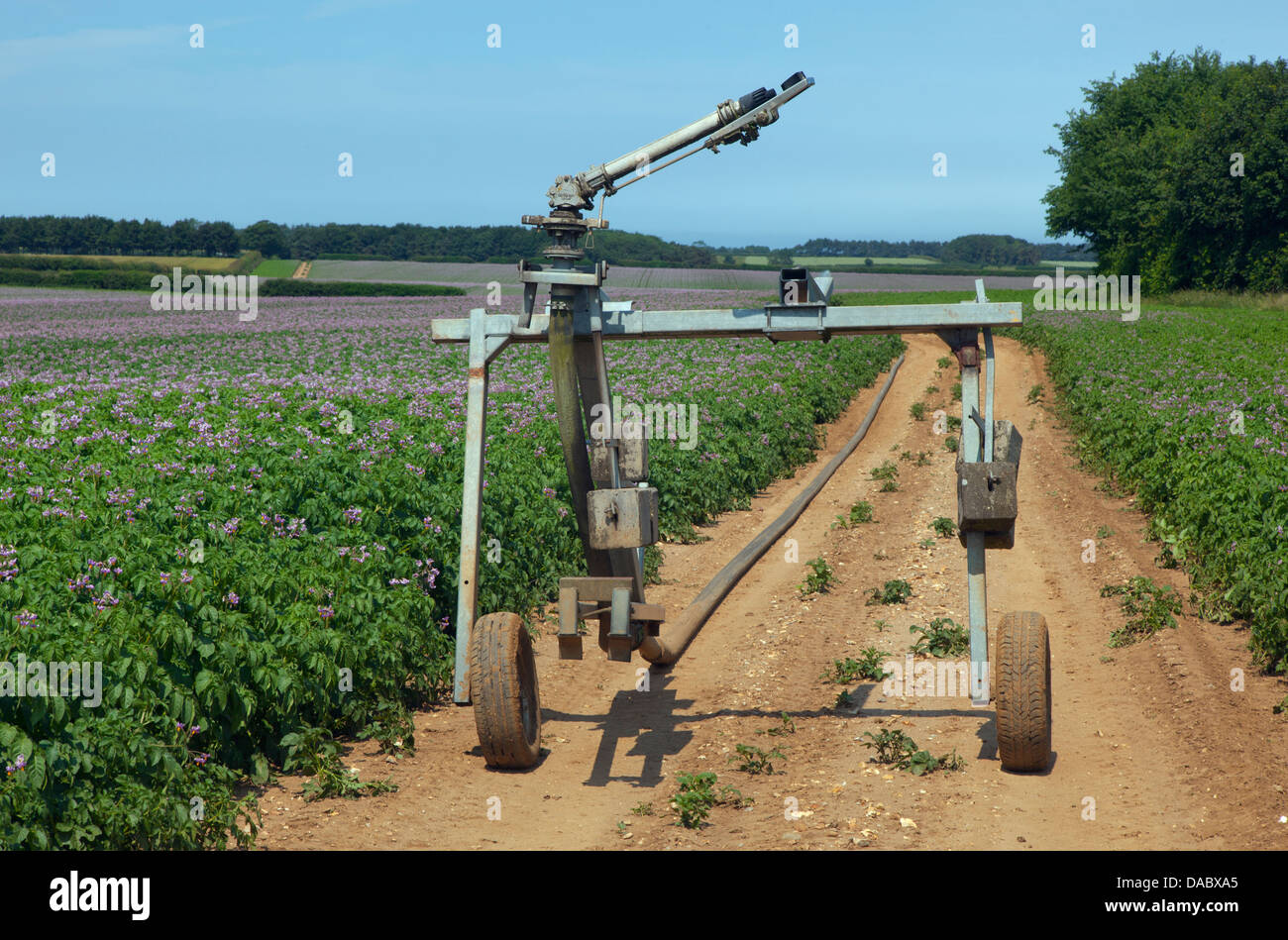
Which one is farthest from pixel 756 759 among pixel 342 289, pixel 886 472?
pixel 342 289

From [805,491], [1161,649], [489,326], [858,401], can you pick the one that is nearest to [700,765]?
[489,326]

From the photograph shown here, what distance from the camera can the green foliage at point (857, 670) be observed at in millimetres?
8648

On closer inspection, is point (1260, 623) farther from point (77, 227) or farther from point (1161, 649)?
point (77, 227)

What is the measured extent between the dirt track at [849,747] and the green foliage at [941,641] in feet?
0.61

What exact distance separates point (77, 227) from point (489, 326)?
10097 cm

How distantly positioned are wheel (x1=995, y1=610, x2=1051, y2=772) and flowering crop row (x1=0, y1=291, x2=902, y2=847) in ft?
12.5

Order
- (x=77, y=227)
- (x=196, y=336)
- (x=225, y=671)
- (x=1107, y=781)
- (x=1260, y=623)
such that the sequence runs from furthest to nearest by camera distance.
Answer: (x=77, y=227) < (x=196, y=336) < (x=1260, y=623) < (x=1107, y=781) < (x=225, y=671)

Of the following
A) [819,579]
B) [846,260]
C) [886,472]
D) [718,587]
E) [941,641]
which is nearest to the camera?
[941,641]

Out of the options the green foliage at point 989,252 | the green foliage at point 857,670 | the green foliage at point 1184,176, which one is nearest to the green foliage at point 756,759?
the green foliage at point 857,670

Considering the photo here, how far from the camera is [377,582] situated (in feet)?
25.4

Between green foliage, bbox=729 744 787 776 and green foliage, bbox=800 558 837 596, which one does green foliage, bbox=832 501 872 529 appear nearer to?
green foliage, bbox=800 558 837 596

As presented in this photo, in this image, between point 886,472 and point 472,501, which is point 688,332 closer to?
point 472,501

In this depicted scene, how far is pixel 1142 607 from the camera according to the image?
32.7 ft

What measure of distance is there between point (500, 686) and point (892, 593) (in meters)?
5.54
